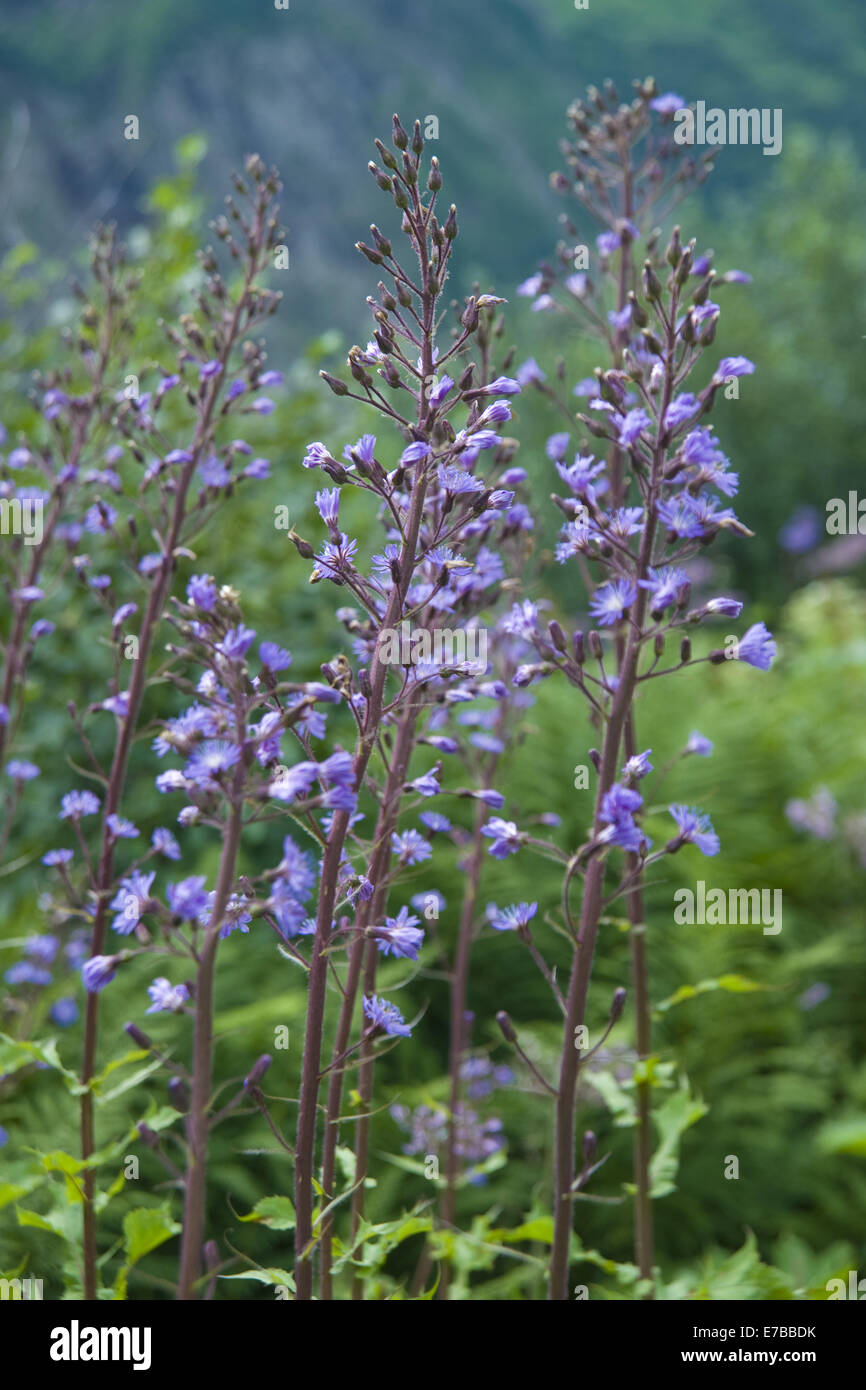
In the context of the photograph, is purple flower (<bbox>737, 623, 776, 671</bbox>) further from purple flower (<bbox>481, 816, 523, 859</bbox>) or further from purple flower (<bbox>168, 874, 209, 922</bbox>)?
purple flower (<bbox>168, 874, 209, 922</bbox>)

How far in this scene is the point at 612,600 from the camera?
2.16 metres

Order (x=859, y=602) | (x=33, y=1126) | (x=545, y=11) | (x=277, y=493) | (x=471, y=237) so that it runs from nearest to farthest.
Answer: (x=33, y=1126)
(x=277, y=493)
(x=859, y=602)
(x=471, y=237)
(x=545, y=11)

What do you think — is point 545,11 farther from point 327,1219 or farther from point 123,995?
point 327,1219

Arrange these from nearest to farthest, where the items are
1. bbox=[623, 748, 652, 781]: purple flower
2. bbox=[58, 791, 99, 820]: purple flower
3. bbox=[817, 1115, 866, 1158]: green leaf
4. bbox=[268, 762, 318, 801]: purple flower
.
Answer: bbox=[268, 762, 318, 801]: purple flower < bbox=[623, 748, 652, 781]: purple flower < bbox=[58, 791, 99, 820]: purple flower < bbox=[817, 1115, 866, 1158]: green leaf

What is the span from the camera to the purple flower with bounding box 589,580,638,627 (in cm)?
211

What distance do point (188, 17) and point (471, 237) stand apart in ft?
26.3

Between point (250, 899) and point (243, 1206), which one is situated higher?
point (250, 899)

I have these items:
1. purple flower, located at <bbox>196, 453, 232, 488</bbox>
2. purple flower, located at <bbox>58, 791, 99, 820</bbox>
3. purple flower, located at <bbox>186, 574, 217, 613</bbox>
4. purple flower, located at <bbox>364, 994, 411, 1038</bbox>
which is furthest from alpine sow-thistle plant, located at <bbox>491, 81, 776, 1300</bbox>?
purple flower, located at <bbox>58, 791, 99, 820</bbox>

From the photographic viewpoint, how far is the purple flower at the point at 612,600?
6.92ft

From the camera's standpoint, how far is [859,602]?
35.3 ft

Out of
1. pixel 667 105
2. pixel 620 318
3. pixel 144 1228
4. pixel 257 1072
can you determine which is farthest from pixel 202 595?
pixel 667 105

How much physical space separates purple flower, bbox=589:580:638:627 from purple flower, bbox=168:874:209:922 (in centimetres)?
86

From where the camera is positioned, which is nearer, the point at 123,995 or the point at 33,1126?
the point at 33,1126
